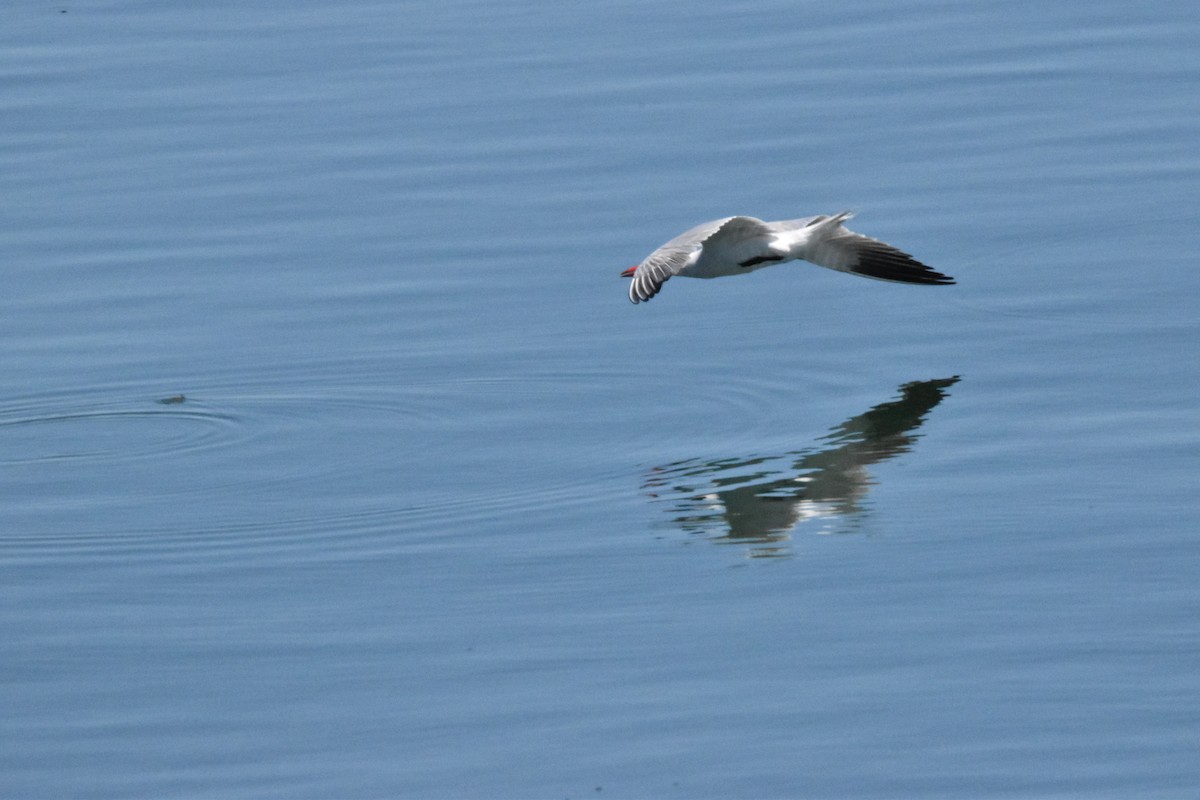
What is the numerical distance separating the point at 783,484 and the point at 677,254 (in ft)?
6.15

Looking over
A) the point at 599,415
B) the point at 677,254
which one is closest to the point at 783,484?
the point at 599,415

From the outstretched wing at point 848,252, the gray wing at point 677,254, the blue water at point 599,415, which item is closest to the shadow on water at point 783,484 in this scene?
the blue water at point 599,415

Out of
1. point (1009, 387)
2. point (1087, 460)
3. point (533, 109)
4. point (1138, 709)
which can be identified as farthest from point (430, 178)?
point (1138, 709)

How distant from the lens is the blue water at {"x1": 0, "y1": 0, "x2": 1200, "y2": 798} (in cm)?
746

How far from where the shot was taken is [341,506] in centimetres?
991

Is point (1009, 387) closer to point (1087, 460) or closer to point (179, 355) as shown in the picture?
point (1087, 460)

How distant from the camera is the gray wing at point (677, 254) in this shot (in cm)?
1070

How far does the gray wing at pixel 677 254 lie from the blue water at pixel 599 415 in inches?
26.7

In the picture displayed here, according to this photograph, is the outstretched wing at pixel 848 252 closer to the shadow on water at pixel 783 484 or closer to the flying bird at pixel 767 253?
the flying bird at pixel 767 253

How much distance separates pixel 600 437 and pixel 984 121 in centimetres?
617

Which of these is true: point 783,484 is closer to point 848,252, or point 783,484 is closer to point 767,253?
point 767,253

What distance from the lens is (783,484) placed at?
972 cm

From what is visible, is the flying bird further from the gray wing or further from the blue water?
the blue water

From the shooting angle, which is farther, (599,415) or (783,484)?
(599,415)
